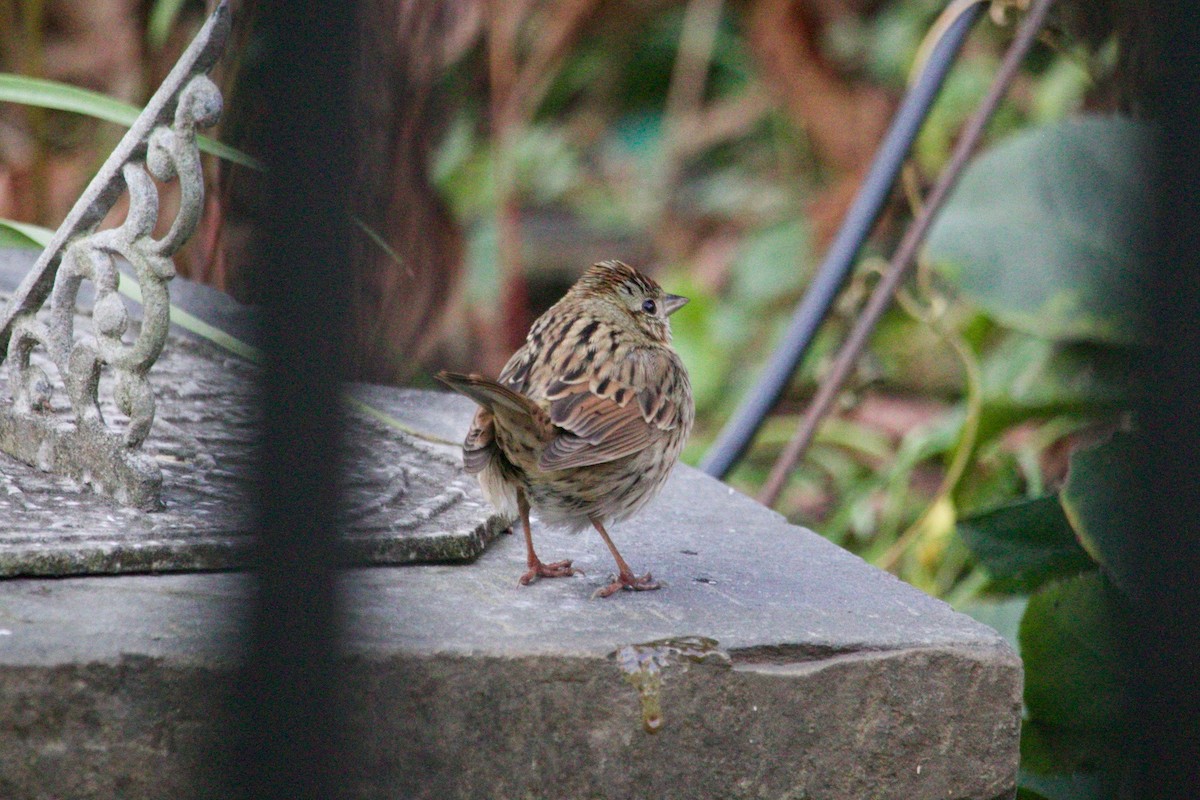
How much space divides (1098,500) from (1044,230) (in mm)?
1386

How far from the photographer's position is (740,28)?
25.1 feet

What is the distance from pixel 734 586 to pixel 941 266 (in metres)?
1.82

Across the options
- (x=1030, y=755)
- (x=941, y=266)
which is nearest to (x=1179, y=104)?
(x=1030, y=755)

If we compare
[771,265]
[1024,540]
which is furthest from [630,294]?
[771,265]

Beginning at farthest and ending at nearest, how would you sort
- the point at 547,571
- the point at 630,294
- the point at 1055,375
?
the point at 1055,375
the point at 630,294
the point at 547,571

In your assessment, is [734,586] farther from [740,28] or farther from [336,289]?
[740,28]

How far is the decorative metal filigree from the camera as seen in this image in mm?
1982

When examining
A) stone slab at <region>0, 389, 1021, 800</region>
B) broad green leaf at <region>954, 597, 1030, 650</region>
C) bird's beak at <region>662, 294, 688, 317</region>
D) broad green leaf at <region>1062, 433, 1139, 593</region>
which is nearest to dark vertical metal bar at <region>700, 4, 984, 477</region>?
bird's beak at <region>662, 294, 688, 317</region>

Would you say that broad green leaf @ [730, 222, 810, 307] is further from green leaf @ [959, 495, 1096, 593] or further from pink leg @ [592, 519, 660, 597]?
pink leg @ [592, 519, 660, 597]

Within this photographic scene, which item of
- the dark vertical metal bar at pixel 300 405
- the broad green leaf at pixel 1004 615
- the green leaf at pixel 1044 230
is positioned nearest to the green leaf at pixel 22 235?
the dark vertical metal bar at pixel 300 405

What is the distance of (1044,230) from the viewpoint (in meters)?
3.92

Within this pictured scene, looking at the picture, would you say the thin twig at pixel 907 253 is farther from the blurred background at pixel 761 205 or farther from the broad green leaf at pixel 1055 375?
the broad green leaf at pixel 1055 375

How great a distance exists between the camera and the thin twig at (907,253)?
355cm

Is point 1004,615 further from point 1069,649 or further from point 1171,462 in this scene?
point 1171,462
